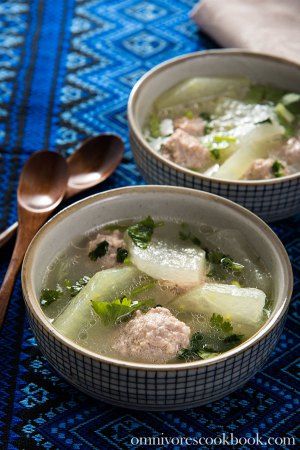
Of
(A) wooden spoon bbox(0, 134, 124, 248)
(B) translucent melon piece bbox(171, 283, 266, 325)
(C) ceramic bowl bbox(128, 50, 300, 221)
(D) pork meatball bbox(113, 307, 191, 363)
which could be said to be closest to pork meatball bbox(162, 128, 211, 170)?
(C) ceramic bowl bbox(128, 50, 300, 221)

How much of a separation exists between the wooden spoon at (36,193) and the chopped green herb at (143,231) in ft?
0.98

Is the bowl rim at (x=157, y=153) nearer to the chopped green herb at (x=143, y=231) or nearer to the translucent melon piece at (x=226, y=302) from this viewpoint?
Answer: the chopped green herb at (x=143, y=231)

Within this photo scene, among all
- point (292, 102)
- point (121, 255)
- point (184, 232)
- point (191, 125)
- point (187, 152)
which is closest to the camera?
point (121, 255)

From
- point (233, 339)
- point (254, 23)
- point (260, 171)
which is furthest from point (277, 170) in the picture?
point (254, 23)

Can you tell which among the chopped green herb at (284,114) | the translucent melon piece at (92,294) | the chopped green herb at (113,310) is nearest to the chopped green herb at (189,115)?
the chopped green herb at (284,114)

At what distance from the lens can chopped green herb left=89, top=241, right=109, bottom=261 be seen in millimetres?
1768

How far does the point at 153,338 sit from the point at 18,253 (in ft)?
1.79

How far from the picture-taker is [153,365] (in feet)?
4.61

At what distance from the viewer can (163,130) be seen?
2.29 metres

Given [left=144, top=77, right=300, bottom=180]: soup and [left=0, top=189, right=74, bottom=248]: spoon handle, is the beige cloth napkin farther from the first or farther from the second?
[left=0, top=189, right=74, bottom=248]: spoon handle

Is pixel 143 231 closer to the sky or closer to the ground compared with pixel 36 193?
closer to the sky

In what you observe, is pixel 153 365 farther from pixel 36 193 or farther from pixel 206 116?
pixel 206 116

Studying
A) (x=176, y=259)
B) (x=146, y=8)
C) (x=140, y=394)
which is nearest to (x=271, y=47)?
(x=146, y=8)

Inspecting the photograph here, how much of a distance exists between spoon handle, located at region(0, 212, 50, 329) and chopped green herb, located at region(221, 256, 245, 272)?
51cm
